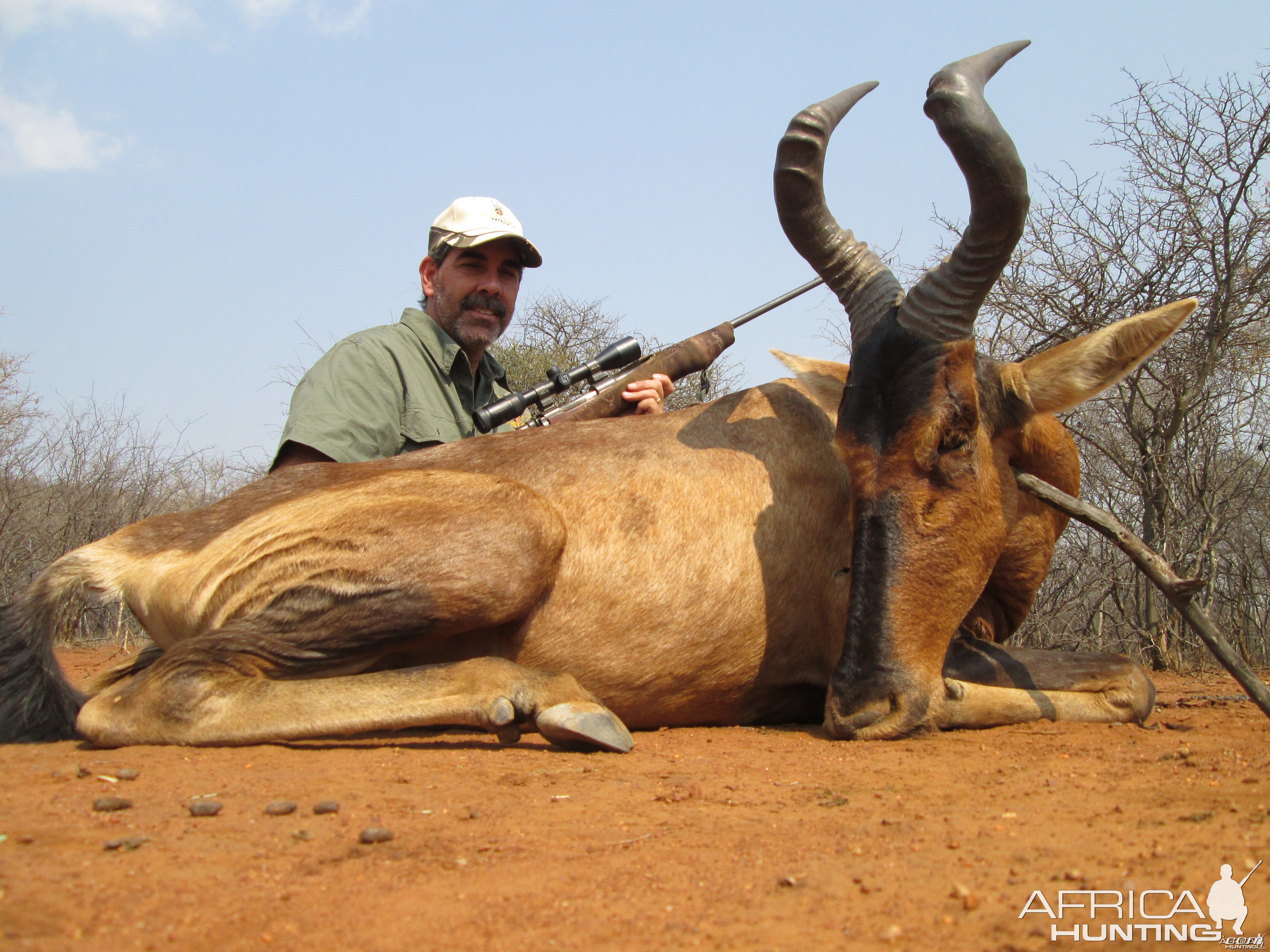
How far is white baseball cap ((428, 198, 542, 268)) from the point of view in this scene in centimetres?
718

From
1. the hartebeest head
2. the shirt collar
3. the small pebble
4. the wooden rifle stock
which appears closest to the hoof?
the hartebeest head

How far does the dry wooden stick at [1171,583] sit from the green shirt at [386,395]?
3.57m

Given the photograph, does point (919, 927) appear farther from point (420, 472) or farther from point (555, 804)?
point (420, 472)

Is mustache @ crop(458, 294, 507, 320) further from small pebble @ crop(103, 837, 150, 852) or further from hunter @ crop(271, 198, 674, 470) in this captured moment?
small pebble @ crop(103, 837, 150, 852)

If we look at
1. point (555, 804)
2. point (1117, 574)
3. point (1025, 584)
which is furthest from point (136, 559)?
point (1117, 574)

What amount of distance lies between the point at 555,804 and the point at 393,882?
78 centimetres

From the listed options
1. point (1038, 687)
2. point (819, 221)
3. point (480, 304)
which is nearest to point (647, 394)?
point (480, 304)

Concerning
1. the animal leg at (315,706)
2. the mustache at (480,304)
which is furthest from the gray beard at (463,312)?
the animal leg at (315,706)

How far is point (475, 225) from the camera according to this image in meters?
7.21

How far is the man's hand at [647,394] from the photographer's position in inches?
279

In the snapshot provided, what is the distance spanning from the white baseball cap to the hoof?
4.12m

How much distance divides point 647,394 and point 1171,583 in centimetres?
373

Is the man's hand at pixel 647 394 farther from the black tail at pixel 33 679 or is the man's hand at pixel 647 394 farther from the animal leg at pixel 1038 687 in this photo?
the black tail at pixel 33 679

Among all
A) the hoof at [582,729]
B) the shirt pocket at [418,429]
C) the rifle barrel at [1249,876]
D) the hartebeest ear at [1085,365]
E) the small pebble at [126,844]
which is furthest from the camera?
the shirt pocket at [418,429]
